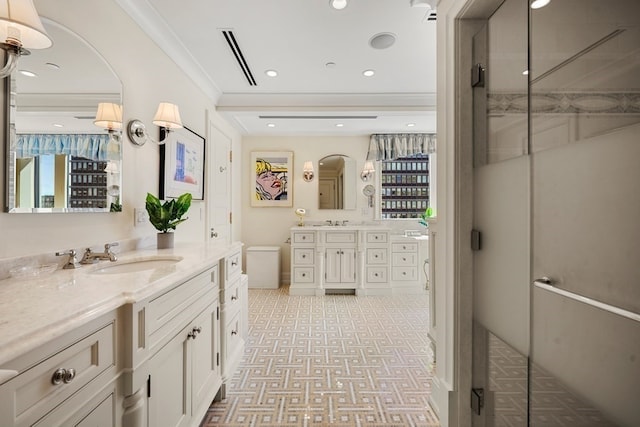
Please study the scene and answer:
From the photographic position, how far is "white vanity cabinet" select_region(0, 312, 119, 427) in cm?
57

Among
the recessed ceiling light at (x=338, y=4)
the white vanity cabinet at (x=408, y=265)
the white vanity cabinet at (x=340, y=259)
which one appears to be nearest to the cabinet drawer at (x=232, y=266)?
the recessed ceiling light at (x=338, y=4)

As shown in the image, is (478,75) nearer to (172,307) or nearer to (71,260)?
(172,307)

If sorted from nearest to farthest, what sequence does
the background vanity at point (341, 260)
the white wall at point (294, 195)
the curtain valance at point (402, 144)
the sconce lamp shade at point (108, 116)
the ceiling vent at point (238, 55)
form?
1. the sconce lamp shade at point (108, 116)
2. the ceiling vent at point (238, 55)
3. the background vanity at point (341, 260)
4. the curtain valance at point (402, 144)
5. the white wall at point (294, 195)

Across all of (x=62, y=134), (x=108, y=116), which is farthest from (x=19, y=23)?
(x=108, y=116)

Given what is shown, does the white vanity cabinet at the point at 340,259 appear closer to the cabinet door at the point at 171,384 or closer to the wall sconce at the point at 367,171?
the wall sconce at the point at 367,171

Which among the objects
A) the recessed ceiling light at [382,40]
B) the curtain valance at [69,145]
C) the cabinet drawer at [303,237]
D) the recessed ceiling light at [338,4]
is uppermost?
the recessed ceiling light at [382,40]

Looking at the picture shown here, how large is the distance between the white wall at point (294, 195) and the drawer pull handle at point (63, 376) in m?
4.09

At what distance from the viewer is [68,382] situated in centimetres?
68

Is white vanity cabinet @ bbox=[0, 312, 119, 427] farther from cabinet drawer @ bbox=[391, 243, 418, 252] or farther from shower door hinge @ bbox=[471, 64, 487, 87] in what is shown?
cabinet drawer @ bbox=[391, 243, 418, 252]

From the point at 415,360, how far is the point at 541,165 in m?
1.84

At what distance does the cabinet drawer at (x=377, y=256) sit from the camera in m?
4.10

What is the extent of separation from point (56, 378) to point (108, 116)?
1.46 metres

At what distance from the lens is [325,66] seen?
2.72 metres

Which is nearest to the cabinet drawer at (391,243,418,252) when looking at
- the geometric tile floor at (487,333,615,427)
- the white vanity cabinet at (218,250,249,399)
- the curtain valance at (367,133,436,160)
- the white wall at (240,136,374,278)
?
the white wall at (240,136,374,278)
